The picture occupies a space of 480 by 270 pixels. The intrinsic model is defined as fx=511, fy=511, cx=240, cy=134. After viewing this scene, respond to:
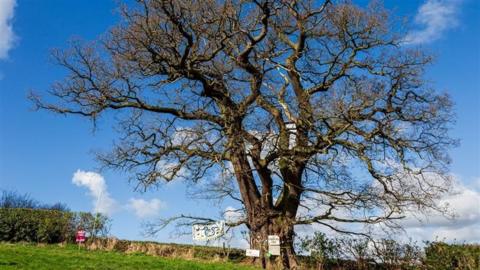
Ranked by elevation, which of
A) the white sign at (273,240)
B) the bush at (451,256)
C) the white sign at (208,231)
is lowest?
the bush at (451,256)

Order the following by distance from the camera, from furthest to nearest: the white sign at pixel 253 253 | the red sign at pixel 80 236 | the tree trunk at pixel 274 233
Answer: the red sign at pixel 80 236, the tree trunk at pixel 274 233, the white sign at pixel 253 253

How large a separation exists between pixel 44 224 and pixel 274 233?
801 centimetres

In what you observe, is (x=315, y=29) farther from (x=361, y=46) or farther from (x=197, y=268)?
(x=197, y=268)

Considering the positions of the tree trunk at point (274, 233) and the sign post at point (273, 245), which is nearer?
the sign post at point (273, 245)

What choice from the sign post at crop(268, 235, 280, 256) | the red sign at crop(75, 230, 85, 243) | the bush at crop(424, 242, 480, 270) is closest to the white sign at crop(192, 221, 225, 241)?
the sign post at crop(268, 235, 280, 256)

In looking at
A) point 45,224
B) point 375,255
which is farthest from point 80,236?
point 375,255

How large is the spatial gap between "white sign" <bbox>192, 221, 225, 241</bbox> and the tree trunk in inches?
43.4

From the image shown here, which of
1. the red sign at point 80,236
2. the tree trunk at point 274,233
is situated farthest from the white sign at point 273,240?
the red sign at point 80,236

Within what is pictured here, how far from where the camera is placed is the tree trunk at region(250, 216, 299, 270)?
15617 mm

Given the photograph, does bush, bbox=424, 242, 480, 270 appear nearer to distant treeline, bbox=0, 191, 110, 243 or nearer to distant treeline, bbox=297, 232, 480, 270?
distant treeline, bbox=297, 232, 480, 270

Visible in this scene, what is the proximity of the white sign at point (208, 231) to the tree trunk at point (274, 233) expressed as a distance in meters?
1.10

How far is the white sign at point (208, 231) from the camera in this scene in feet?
54.9

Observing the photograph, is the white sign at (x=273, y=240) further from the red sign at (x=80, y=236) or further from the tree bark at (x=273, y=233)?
the red sign at (x=80, y=236)

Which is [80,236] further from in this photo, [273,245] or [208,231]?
[273,245]
